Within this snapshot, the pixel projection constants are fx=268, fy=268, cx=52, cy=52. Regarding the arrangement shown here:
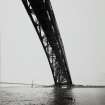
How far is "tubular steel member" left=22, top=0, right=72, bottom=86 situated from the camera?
1736cm

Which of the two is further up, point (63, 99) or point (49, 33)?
point (49, 33)

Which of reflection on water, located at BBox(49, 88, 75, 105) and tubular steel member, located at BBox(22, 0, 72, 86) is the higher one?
tubular steel member, located at BBox(22, 0, 72, 86)

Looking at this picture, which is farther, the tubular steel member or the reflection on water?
the tubular steel member

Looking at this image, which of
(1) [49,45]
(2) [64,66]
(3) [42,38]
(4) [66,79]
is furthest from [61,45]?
(4) [66,79]

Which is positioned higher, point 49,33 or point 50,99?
point 49,33

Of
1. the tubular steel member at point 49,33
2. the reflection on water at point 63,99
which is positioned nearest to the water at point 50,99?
the reflection on water at point 63,99

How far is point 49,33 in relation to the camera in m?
22.6

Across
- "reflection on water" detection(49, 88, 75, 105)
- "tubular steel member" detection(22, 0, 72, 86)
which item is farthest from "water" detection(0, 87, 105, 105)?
"tubular steel member" detection(22, 0, 72, 86)

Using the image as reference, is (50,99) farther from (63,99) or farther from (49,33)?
(49,33)

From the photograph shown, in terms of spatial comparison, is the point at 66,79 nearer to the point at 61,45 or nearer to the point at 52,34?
the point at 61,45

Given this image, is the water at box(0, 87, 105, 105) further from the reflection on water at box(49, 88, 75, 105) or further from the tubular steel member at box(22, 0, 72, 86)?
the tubular steel member at box(22, 0, 72, 86)

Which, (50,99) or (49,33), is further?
(49,33)

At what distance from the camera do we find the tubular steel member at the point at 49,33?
56.9 ft

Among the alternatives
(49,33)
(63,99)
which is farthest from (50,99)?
(49,33)
